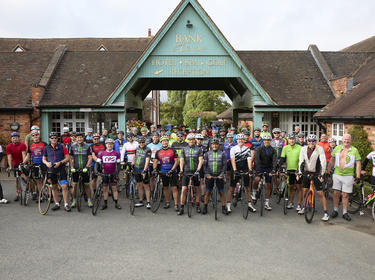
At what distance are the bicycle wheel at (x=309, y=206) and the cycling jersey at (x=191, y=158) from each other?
9.06 feet

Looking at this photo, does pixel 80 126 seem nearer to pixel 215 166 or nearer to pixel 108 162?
pixel 108 162

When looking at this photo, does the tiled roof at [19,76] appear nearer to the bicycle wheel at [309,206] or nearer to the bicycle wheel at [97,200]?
the bicycle wheel at [97,200]

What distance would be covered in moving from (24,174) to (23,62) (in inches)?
481

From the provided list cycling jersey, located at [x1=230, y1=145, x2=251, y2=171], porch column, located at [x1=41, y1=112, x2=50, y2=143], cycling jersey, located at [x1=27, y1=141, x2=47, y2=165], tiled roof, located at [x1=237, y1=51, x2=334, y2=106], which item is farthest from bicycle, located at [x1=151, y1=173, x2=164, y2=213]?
porch column, located at [x1=41, y1=112, x2=50, y2=143]

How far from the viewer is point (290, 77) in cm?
1683

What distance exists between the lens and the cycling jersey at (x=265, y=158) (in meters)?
8.15

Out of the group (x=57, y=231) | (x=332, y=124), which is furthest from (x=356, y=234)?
(x=332, y=124)

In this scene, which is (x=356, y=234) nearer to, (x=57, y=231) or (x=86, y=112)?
(x=57, y=231)

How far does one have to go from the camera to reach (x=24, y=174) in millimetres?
8867

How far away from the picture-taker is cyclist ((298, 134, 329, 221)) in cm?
722

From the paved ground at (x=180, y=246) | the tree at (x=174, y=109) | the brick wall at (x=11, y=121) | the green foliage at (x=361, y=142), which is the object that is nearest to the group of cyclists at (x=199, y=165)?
the paved ground at (x=180, y=246)

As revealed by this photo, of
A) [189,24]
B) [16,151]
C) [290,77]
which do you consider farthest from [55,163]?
[290,77]

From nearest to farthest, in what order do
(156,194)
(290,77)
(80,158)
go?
1. (80,158)
2. (156,194)
3. (290,77)

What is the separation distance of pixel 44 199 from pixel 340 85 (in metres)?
13.7
